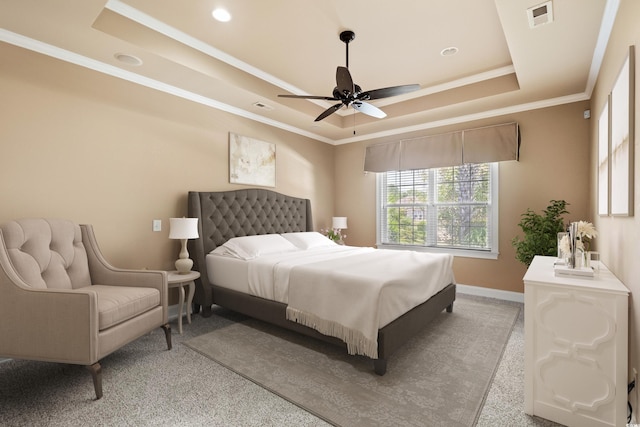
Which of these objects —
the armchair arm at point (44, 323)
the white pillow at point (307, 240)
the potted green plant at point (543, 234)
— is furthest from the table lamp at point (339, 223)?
the armchair arm at point (44, 323)

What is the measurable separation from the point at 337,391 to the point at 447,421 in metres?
0.67

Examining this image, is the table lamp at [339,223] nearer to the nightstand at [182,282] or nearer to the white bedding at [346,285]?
the white bedding at [346,285]

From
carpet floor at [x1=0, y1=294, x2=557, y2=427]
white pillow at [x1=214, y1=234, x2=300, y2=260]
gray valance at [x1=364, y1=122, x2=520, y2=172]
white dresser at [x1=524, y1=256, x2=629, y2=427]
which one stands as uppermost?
gray valance at [x1=364, y1=122, x2=520, y2=172]

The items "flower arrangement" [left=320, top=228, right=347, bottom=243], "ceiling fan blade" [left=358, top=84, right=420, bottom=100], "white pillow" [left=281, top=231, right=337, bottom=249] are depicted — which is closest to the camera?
"ceiling fan blade" [left=358, top=84, right=420, bottom=100]

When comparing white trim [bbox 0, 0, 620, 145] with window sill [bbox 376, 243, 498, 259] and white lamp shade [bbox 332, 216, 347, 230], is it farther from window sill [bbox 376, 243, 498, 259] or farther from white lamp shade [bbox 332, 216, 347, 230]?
window sill [bbox 376, 243, 498, 259]

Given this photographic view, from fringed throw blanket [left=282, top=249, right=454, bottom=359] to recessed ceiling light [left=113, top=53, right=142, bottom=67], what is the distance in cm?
240

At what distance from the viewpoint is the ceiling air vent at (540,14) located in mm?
2107

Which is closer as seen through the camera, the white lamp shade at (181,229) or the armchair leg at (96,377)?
the armchair leg at (96,377)

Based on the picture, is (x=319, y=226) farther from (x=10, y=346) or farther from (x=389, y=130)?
(x=10, y=346)

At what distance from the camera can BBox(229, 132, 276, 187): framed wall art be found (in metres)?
4.18

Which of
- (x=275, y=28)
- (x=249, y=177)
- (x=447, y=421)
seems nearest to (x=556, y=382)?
(x=447, y=421)

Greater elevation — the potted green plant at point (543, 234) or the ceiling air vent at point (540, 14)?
the ceiling air vent at point (540, 14)

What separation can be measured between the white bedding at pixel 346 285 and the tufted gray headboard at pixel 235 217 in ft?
0.88

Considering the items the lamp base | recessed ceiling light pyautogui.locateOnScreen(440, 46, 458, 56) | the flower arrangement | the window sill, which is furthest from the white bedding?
recessed ceiling light pyautogui.locateOnScreen(440, 46, 458, 56)
